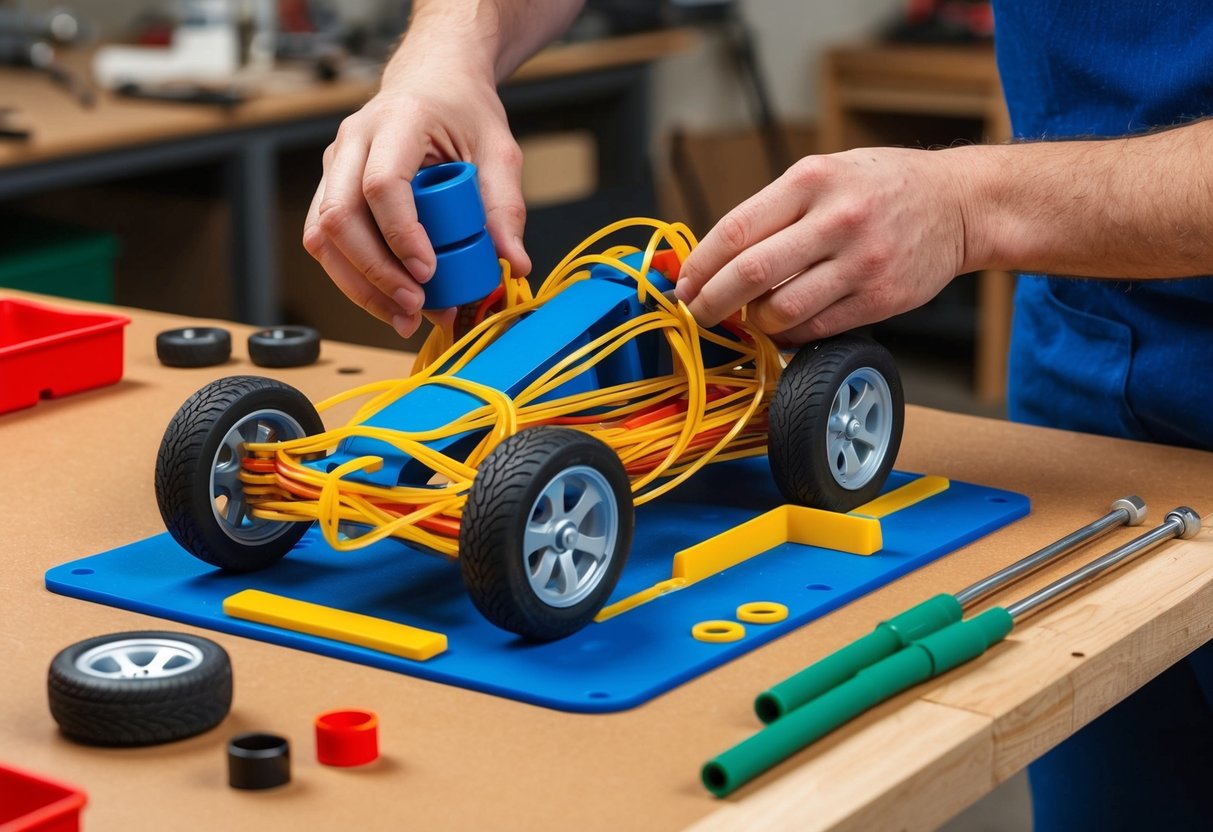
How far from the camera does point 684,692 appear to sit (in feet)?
2.29

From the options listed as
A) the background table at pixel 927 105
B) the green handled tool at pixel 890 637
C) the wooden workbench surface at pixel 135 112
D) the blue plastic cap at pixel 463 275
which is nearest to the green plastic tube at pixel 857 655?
the green handled tool at pixel 890 637

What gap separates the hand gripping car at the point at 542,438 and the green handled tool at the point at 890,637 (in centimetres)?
12

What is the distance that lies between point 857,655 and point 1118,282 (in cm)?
51

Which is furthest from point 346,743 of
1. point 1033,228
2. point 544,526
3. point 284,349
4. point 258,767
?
point 284,349

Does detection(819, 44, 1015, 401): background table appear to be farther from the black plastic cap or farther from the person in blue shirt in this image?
the black plastic cap

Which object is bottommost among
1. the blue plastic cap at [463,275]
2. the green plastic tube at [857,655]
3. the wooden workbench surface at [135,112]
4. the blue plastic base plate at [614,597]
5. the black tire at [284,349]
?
the blue plastic base plate at [614,597]

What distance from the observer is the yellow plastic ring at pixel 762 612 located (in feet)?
2.49

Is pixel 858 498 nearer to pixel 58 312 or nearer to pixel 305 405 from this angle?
pixel 305 405

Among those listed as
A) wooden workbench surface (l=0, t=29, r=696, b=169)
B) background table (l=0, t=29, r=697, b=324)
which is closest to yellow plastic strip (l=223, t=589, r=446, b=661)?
background table (l=0, t=29, r=697, b=324)

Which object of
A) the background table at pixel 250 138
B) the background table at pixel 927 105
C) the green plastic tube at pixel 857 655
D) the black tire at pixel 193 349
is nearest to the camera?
the green plastic tube at pixel 857 655

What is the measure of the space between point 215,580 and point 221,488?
1.8 inches

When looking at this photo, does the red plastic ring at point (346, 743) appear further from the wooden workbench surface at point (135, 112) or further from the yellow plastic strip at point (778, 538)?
the wooden workbench surface at point (135, 112)

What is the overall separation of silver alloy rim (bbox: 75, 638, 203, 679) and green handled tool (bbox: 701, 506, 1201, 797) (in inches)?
9.0

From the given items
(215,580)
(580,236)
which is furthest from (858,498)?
(580,236)
